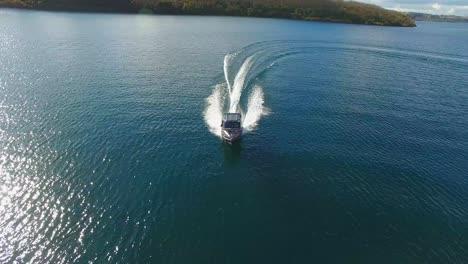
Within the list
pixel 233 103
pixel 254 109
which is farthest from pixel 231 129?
pixel 233 103

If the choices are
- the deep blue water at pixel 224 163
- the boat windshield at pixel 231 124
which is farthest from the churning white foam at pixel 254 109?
the boat windshield at pixel 231 124

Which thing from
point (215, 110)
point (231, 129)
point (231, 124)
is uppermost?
point (231, 124)

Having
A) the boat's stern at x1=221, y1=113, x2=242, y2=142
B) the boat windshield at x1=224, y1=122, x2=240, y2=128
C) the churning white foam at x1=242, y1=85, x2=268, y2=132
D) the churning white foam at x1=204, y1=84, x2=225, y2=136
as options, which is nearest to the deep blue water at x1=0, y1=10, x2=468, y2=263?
the churning white foam at x1=204, y1=84, x2=225, y2=136

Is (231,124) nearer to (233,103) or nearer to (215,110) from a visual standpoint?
(215,110)

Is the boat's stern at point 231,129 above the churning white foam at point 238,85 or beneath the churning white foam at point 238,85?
beneath

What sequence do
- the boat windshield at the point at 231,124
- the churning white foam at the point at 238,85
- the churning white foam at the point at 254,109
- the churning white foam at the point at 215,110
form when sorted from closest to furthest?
the boat windshield at the point at 231,124, the churning white foam at the point at 215,110, the churning white foam at the point at 254,109, the churning white foam at the point at 238,85

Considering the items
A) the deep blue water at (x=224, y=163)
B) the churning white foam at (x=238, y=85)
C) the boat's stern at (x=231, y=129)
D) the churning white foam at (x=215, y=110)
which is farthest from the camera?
the churning white foam at (x=238, y=85)

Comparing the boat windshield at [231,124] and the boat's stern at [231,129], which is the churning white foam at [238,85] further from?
the boat windshield at [231,124]
